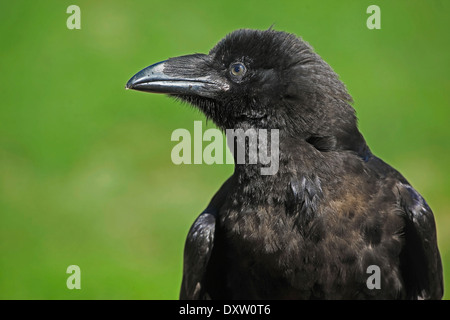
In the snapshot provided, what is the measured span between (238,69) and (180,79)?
1.26ft

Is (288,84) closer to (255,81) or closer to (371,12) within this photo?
(255,81)

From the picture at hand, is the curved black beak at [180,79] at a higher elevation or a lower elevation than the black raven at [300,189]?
higher

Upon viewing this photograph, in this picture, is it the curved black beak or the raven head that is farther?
the curved black beak

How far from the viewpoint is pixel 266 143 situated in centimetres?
456

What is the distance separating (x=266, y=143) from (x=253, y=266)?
2.66ft

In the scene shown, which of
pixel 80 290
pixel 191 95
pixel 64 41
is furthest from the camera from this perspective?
pixel 64 41

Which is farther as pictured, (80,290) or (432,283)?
(80,290)

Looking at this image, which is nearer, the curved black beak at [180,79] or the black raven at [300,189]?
the black raven at [300,189]

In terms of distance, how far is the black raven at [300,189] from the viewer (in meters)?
4.57

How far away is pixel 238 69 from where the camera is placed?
4789 millimetres

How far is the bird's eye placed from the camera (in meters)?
4.77

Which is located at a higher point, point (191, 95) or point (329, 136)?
point (191, 95)

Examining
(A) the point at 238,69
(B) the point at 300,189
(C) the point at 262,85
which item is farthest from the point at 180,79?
(B) the point at 300,189

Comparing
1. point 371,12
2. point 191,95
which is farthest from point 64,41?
point 191,95
